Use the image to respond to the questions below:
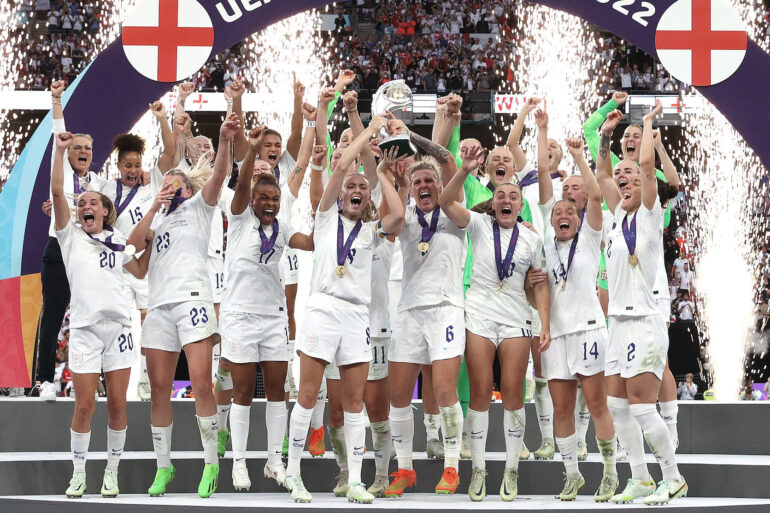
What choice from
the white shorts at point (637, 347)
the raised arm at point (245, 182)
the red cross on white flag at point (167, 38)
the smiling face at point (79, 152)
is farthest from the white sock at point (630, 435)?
the red cross on white flag at point (167, 38)

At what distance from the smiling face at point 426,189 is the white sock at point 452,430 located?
116 centimetres

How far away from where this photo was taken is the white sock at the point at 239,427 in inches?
234

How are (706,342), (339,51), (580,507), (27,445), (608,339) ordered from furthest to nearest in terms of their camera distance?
1. (339,51)
2. (706,342)
3. (27,445)
4. (608,339)
5. (580,507)

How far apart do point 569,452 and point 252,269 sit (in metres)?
2.13

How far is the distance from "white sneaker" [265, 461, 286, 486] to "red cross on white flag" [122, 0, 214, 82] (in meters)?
3.43

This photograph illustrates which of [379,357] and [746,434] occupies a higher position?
[379,357]

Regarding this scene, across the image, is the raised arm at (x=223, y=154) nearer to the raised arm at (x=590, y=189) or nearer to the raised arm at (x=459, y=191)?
the raised arm at (x=459, y=191)

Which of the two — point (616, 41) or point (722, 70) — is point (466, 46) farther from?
point (722, 70)

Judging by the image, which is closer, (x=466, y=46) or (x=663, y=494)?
(x=663, y=494)

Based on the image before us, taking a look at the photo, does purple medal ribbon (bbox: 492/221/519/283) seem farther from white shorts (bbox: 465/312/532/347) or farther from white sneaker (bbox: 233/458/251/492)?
white sneaker (bbox: 233/458/251/492)

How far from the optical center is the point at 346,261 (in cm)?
575

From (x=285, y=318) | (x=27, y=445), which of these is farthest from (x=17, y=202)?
(x=285, y=318)

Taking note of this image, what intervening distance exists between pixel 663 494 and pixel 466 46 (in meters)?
17.0

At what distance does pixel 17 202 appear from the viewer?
807cm
